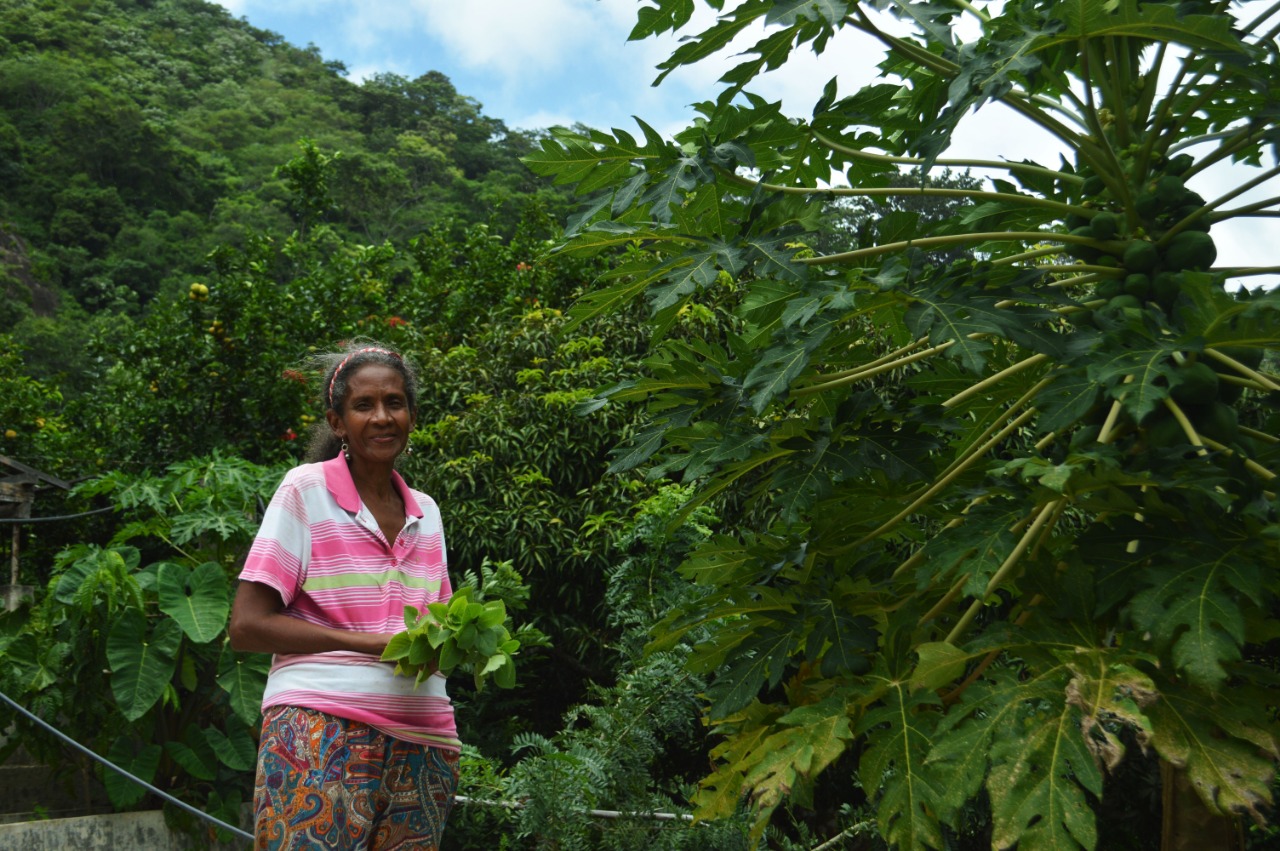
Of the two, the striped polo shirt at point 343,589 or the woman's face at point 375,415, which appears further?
the woman's face at point 375,415

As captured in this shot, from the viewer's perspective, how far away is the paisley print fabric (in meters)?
1.96

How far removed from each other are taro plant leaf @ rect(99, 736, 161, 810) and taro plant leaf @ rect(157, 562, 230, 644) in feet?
1.65

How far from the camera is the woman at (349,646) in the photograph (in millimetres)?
1990

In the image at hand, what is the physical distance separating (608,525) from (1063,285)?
2.95 meters

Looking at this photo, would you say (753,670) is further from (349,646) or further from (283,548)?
(283,548)

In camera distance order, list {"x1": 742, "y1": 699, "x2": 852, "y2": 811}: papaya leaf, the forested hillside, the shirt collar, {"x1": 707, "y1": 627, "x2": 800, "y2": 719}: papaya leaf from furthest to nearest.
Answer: the forested hillside
the shirt collar
{"x1": 707, "y1": 627, "x2": 800, "y2": 719}: papaya leaf
{"x1": 742, "y1": 699, "x2": 852, "y2": 811}: papaya leaf

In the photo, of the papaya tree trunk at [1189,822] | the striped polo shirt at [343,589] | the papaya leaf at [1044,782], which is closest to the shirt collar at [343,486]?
the striped polo shirt at [343,589]

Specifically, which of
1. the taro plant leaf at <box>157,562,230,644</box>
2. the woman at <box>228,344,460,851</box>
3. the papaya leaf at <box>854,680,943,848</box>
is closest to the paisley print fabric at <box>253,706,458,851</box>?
the woman at <box>228,344,460,851</box>

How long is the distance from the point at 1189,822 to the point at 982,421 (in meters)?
0.87

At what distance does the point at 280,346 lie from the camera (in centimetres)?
702

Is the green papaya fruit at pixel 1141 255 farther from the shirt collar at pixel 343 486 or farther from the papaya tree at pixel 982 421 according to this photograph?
the shirt collar at pixel 343 486

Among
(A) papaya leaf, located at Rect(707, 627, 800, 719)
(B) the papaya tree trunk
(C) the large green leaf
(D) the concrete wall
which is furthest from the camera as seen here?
(D) the concrete wall

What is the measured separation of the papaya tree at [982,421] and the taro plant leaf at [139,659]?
2.39 m

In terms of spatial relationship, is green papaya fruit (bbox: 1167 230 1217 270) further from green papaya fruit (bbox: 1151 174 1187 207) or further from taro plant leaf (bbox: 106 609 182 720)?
taro plant leaf (bbox: 106 609 182 720)
